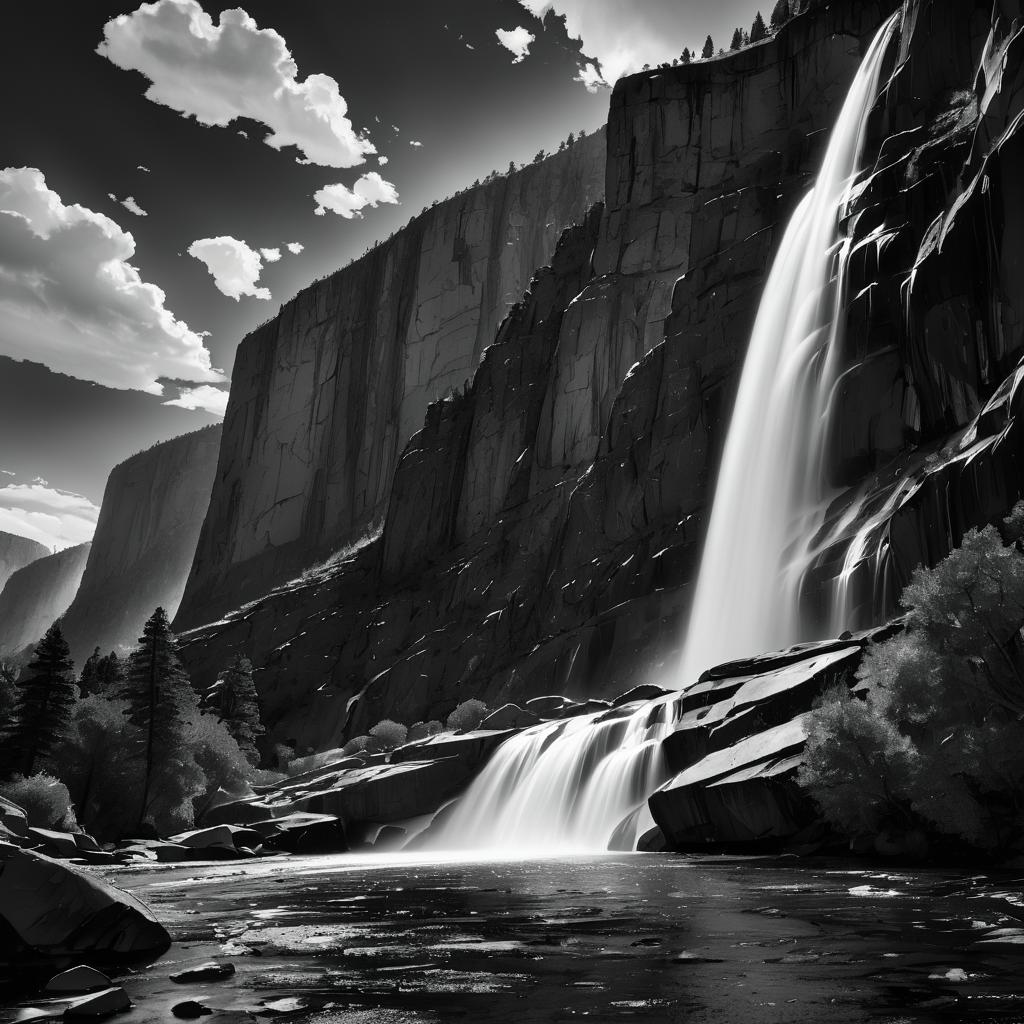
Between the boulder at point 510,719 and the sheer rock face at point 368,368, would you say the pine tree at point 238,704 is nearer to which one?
the boulder at point 510,719

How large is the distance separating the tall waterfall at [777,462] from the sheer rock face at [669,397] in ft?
6.82

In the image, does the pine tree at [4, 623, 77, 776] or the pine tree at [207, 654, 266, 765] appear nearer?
the pine tree at [4, 623, 77, 776]

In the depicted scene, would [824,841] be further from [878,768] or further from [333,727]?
[333,727]

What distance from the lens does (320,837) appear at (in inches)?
1930

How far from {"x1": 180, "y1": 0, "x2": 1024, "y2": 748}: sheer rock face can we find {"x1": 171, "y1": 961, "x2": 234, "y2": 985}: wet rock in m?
39.6

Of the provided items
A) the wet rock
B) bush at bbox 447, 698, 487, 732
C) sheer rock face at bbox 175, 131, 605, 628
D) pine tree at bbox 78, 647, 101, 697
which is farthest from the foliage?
sheer rock face at bbox 175, 131, 605, 628

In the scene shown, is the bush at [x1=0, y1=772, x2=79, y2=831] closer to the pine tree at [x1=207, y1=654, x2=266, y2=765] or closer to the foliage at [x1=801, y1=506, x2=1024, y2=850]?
the pine tree at [x1=207, y1=654, x2=266, y2=765]

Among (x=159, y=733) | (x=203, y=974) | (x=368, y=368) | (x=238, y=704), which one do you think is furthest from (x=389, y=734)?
(x=368, y=368)

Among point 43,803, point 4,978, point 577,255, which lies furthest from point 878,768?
point 577,255

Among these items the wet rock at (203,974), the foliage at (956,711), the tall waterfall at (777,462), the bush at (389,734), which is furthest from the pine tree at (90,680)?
the wet rock at (203,974)

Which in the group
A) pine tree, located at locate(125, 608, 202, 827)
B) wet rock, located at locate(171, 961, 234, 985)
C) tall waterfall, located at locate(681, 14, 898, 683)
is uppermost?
tall waterfall, located at locate(681, 14, 898, 683)

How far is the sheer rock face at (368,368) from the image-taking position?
14612 cm

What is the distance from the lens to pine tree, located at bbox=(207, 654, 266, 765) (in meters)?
82.7

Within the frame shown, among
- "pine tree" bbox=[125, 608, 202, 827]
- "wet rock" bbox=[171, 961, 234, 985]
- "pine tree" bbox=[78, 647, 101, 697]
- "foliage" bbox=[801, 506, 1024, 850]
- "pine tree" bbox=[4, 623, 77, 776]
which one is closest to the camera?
"wet rock" bbox=[171, 961, 234, 985]
